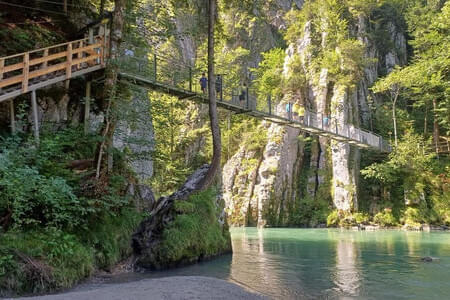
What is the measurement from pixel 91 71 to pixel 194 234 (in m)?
4.60

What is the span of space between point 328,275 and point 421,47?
21.6m

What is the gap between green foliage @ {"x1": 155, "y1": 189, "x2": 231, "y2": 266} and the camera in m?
6.85

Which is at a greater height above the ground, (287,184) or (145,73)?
(145,73)

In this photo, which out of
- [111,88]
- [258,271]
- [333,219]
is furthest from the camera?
[333,219]

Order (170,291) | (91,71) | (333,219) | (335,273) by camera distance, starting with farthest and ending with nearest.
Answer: (333,219), (91,71), (335,273), (170,291)

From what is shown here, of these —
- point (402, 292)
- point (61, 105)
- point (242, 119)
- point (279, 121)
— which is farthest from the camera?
point (242, 119)

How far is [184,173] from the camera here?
19781 millimetres

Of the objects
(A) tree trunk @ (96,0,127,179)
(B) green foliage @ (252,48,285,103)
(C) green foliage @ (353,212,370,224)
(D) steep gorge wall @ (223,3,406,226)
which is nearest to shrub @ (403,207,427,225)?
(C) green foliage @ (353,212,370,224)

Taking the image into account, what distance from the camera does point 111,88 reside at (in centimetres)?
731

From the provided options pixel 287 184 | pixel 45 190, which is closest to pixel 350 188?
pixel 287 184

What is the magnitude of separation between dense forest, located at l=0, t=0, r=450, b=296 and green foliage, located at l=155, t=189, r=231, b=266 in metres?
0.04

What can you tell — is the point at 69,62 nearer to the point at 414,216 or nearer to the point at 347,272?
the point at 347,272

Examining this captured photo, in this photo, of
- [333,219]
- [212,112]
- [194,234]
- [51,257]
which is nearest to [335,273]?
[194,234]

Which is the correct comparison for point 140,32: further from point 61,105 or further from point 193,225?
point 193,225
